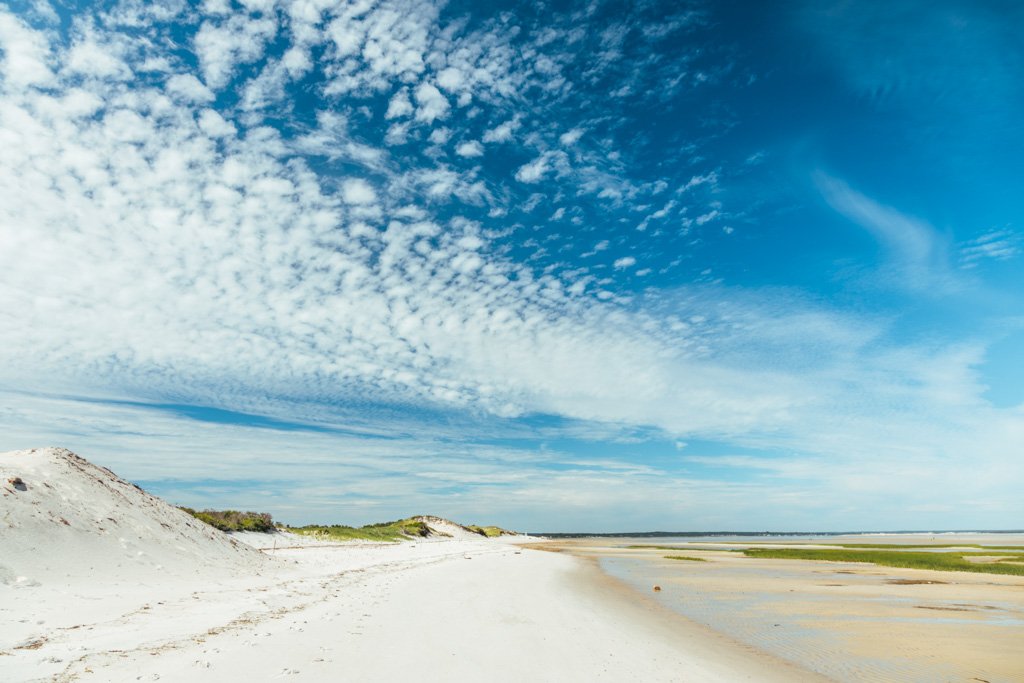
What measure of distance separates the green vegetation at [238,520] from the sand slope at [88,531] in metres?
19.1

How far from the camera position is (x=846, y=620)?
67.2 feet

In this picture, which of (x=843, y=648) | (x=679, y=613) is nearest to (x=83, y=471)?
(x=679, y=613)

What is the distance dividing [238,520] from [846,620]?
45468 millimetres

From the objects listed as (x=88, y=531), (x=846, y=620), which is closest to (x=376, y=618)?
(x=88, y=531)

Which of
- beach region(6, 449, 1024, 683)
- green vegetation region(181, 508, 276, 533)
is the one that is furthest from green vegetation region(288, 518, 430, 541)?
beach region(6, 449, 1024, 683)

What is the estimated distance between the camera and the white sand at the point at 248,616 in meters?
10.3

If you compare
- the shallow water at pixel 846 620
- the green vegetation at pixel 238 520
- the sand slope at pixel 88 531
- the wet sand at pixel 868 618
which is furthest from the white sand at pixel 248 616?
the green vegetation at pixel 238 520

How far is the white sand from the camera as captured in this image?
10.3 metres

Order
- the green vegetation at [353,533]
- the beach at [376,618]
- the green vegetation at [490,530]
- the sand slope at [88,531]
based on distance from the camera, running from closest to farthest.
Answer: the beach at [376,618]
the sand slope at [88,531]
the green vegetation at [353,533]
the green vegetation at [490,530]

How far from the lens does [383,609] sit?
17.1 m

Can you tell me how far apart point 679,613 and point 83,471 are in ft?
86.3

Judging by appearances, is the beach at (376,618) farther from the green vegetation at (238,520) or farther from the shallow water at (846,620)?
the green vegetation at (238,520)

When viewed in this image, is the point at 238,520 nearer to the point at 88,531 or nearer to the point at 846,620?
the point at 88,531

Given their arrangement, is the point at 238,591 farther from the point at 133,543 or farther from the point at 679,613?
the point at 679,613
